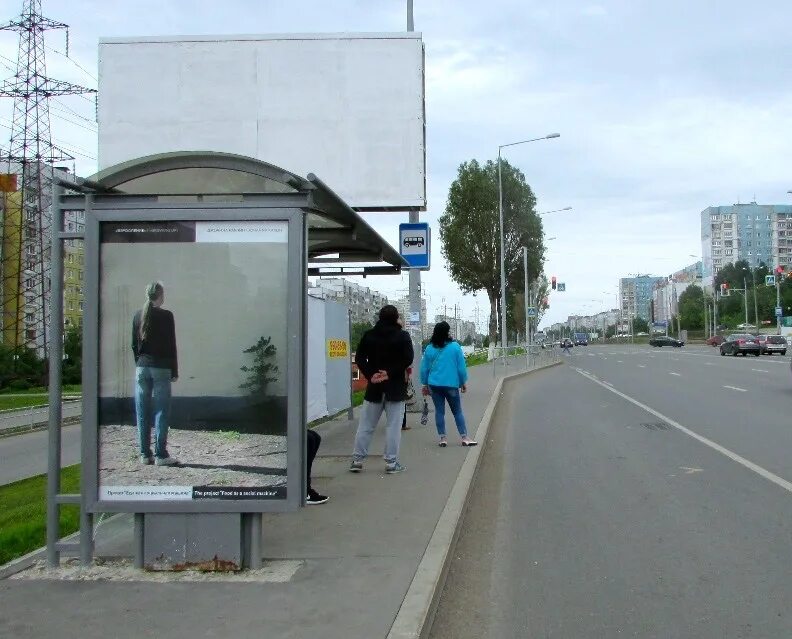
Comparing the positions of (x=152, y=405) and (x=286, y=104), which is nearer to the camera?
(x=152, y=405)

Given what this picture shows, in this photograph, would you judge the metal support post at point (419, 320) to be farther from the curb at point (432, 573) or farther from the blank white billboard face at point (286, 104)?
the curb at point (432, 573)

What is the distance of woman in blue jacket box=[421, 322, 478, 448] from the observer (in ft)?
35.5

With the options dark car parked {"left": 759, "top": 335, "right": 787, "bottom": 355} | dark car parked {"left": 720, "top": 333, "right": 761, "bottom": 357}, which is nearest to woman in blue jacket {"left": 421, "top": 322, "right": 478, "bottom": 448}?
dark car parked {"left": 720, "top": 333, "right": 761, "bottom": 357}

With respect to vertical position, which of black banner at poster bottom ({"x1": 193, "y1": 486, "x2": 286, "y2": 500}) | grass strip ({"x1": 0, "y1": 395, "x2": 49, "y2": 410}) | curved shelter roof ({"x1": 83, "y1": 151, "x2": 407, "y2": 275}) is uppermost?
curved shelter roof ({"x1": 83, "y1": 151, "x2": 407, "y2": 275})

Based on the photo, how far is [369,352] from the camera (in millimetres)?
8484

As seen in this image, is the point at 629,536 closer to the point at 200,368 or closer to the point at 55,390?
the point at 200,368

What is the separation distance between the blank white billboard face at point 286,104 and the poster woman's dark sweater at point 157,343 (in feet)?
35.0

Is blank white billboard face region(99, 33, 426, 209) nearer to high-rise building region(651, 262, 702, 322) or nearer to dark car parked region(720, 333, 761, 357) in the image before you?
dark car parked region(720, 333, 761, 357)

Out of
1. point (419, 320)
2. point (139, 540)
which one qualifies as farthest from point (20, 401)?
point (139, 540)

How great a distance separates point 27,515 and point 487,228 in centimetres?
4671

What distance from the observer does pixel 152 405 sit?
5.13m

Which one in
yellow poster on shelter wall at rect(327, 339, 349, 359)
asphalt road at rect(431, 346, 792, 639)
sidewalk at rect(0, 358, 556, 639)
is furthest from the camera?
yellow poster on shelter wall at rect(327, 339, 349, 359)

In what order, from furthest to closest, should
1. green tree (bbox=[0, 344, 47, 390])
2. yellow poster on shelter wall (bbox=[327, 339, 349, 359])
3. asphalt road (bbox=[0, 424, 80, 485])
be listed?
green tree (bbox=[0, 344, 47, 390]) < asphalt road (bbox=[0, 424, 80, 485]) < yellow poster on shelter wall (bbox=[327, 339, 349, 359])

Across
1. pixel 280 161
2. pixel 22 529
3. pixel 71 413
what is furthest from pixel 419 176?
pixel 71 413
